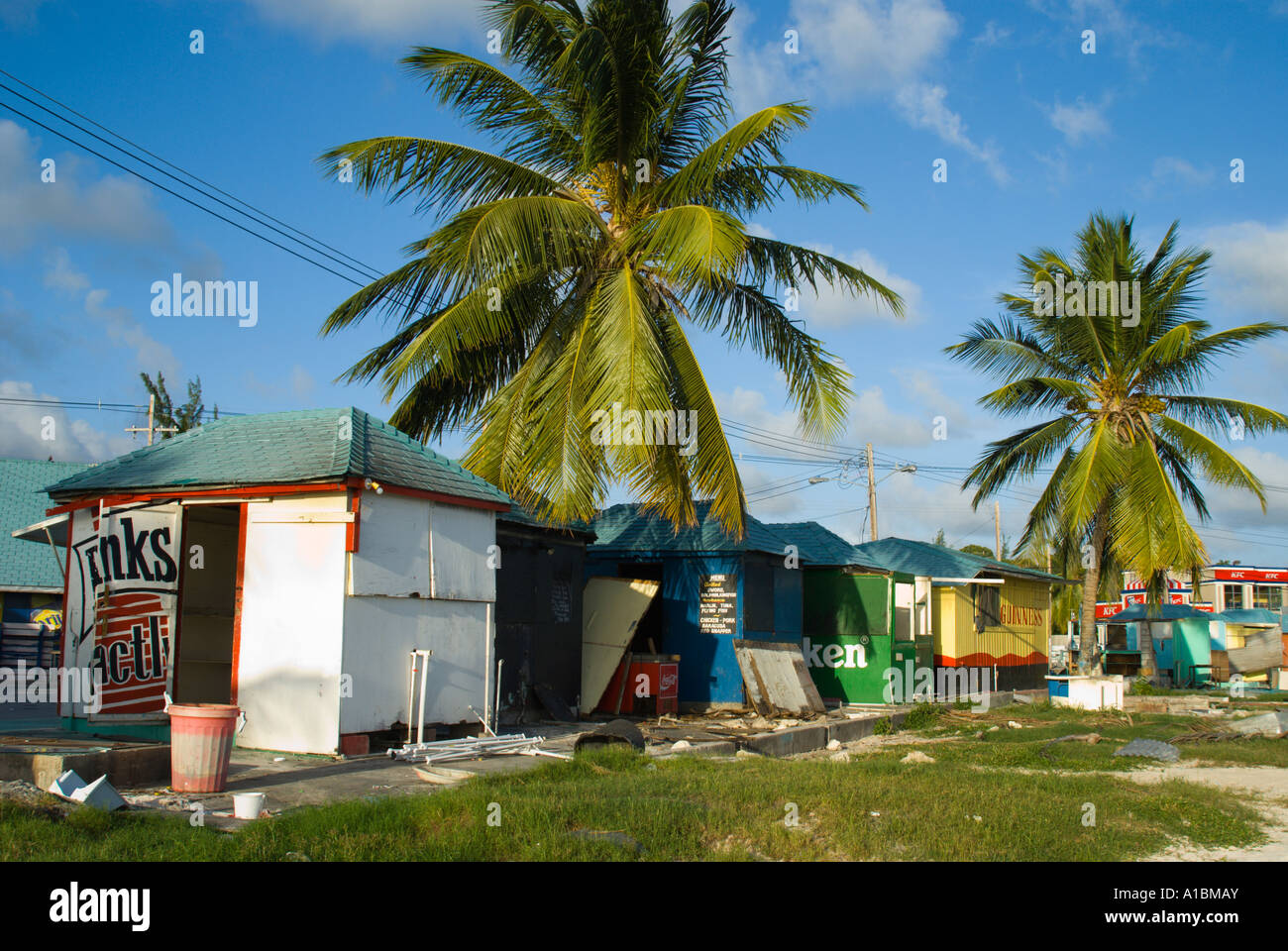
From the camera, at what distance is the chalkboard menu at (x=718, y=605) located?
17766mm

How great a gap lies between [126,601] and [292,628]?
7.67ft

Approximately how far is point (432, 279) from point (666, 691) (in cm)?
747

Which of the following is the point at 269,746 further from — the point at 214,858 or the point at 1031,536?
the point at 1031,536

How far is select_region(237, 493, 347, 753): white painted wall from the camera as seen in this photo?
11164 mm

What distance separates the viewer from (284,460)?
1190cm

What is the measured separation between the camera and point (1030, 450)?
2323cm

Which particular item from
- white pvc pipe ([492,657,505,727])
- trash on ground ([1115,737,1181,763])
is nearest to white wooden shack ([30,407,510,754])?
white pvc pipe ([492,657,505,727])

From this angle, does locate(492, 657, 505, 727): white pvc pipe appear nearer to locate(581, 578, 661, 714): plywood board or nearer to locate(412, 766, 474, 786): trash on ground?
locate(581, 578, 661, 714): plywood board

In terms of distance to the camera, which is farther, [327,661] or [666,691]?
[666,691]

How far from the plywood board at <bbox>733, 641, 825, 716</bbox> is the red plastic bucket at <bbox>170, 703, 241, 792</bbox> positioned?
9884 mm

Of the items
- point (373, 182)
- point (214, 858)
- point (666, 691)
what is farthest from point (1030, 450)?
point (214, 858)

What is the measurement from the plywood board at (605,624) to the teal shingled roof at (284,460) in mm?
4111

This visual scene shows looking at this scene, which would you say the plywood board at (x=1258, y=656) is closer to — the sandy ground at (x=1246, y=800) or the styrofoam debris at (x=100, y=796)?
the sandy ground at (x=1246, y=800)

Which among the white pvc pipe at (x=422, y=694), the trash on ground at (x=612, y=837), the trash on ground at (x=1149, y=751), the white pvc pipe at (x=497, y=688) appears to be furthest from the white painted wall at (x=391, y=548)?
the trash on ground at (x=1149, y=751)
